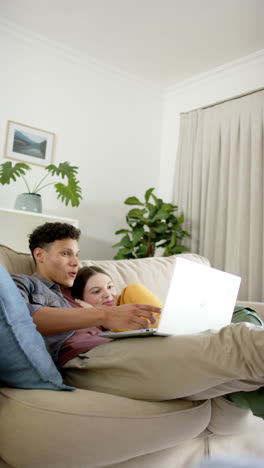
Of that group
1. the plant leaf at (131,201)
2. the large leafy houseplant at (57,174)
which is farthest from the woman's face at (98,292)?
the plant leaf at (131,201)

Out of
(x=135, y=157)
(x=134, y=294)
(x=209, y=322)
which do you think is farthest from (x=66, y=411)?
(x=135, y=157)

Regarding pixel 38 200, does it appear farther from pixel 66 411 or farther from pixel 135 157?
pixel 66 411

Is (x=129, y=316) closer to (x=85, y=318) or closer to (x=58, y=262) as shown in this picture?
(x=85, y=318)

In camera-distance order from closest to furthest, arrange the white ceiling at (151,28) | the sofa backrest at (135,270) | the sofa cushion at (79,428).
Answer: the sofa cushion at (79,428) → the sofa backrest at (135,270) → the white ceiling at (151,28)

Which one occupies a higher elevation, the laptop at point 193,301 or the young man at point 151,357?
the laptop at point 193,301

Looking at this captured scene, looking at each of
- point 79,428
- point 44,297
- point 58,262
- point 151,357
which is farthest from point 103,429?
point 58,262

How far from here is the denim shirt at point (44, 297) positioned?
4.63 ft

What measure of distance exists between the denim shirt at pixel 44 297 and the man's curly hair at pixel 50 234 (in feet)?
0.64

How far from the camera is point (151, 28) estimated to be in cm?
334

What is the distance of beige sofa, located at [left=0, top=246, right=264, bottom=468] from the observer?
3.20 feet

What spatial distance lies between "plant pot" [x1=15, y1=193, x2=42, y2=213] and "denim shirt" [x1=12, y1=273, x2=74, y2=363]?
1.54 m

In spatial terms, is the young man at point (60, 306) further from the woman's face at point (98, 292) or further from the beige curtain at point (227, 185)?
the beige curtain at point (227, 185)

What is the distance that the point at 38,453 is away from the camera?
3.16 ft

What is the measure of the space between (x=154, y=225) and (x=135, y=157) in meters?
0.80
